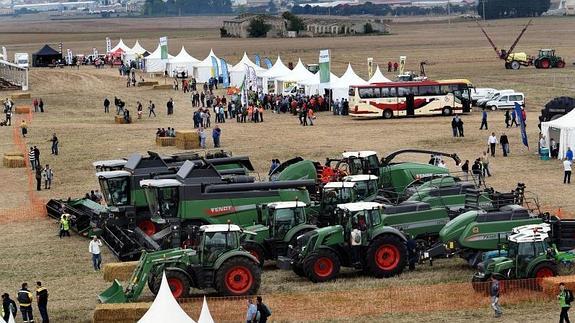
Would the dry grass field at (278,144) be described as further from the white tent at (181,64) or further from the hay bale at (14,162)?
the white tent at (181,64)

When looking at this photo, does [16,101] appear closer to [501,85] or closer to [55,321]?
[501,85]

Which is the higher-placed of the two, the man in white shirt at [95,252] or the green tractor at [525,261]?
the green tractor at [525,261]

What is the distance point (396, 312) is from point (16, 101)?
182 ft

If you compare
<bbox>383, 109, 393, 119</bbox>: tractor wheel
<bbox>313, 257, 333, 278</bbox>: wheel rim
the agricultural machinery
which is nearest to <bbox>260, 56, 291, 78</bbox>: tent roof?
<bbox>383, 109, 393, 119</bbox>: tractor wheel

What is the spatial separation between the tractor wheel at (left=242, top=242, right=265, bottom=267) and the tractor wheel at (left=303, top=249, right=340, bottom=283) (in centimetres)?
181

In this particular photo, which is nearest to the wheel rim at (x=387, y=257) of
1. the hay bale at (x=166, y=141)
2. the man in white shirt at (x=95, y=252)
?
the man in white shirt at (x=95, y=252)

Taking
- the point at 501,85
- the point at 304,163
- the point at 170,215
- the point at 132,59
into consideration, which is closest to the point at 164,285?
the point at 170,215

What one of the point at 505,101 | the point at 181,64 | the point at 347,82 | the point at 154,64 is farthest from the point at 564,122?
the point at 154,64

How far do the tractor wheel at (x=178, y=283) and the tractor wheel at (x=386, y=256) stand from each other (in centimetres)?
403

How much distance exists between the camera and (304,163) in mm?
32656

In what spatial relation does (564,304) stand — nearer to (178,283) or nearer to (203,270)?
(203,270)

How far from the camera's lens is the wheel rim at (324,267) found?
2427cm

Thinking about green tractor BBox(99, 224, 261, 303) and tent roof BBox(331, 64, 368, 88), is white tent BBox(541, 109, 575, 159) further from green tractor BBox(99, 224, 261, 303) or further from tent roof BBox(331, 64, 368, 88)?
tent roof BBox(331, 64, 368, 88)

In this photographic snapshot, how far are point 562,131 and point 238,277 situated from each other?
20780 mm
